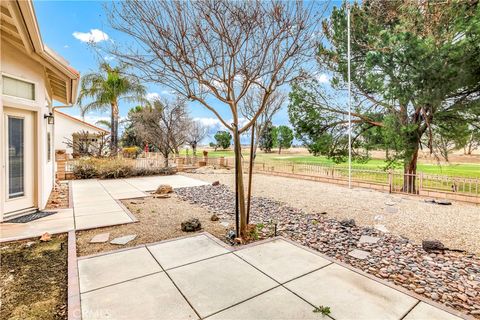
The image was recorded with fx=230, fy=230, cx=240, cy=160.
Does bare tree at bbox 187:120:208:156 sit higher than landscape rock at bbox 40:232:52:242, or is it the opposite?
bare tree at bbox 187:120:208:156

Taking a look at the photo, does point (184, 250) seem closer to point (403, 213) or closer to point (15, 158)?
point (15, 158)

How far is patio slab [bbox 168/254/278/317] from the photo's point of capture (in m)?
2.44

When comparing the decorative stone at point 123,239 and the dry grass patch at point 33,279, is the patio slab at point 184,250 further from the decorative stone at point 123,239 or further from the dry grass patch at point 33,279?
the dry grass patch at point 33,279

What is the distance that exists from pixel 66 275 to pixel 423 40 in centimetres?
1016

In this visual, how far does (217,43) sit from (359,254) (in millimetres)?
4186

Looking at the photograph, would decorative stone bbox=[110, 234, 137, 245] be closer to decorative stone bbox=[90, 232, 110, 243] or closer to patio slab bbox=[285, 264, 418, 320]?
decorative stone bbox=[90, 232, 110, 243]

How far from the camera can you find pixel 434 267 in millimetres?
3324

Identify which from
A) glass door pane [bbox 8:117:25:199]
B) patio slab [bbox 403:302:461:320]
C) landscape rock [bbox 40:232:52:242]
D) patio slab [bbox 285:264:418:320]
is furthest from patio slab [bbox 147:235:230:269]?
glass door pane [bbox 8:117:25:199]

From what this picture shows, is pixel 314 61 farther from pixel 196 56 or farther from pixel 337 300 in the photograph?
pixel 337 300

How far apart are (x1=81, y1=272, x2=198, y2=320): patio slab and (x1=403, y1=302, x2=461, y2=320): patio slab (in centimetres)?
211

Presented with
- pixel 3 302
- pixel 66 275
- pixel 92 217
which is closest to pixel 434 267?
pixel 66 275

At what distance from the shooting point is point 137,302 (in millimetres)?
2414

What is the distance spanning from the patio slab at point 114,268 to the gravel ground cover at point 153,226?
1.41 ft

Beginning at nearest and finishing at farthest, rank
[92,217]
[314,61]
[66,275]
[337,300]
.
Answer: [337,300], [66,275], [314,61], [92,217]
